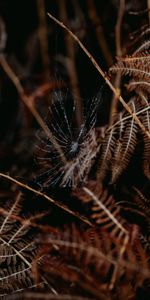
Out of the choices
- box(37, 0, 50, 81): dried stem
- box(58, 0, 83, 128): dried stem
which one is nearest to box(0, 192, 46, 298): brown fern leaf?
box(58, 0, 83, 128): dried stem

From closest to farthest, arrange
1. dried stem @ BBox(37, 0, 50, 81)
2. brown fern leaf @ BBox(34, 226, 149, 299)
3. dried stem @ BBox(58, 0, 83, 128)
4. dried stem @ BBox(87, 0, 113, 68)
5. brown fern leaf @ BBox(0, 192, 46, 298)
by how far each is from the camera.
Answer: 1. brown fern leaf @ BBox(34, 226, 149, 299)
2. brown fern leaf @ BBox(0, 192, 46, 298)
3. dried stem @ BBox(87, 0, 113, 68)
4. dried stem @ BBox(58, 0, 83, 128)
5. dried stem @ BBox(37, 0, 50, 81)

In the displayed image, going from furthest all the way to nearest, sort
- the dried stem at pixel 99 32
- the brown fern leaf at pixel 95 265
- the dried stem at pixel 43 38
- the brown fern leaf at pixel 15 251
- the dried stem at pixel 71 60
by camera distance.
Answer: the dried stem at pixel 43 38, the dried stem at pixel 71 60, the dried stem at pixel 99 32, the brown fern leaf at pixel 15 251, the brown fern leaf at pixel 95 265

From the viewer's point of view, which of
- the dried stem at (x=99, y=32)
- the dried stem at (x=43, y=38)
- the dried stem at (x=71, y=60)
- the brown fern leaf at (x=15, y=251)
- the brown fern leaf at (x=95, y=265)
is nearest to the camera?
the brown fern leaf at (x=95, y=265)

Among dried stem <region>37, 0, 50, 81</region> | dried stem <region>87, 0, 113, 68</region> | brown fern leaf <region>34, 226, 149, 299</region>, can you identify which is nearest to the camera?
brown fern leaf <region>34, 226, 149, 299</region>

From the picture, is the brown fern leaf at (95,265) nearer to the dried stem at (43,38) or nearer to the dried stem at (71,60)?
the dried stem at (71,60)

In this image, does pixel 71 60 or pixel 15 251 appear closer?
pixel 15 251

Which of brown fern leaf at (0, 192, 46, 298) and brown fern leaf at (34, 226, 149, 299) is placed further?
brown fern leaf at (0, 192, 46, 298)

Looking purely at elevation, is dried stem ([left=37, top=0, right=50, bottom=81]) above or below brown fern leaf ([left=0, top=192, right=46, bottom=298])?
above

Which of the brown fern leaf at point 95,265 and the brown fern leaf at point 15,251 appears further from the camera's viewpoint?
the brown fern leaf at point 15,251

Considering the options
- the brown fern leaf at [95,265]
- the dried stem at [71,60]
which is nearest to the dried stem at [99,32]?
the dried stem at [71,60]

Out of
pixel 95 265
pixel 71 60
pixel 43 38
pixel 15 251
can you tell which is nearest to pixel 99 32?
pixel 71 60

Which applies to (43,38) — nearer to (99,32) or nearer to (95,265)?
(99,32)

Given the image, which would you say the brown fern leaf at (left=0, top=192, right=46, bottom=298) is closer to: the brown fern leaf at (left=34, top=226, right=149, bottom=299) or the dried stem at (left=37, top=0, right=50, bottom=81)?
the brown fern leaf at (left=34, top=226, right=149, bottom=299)

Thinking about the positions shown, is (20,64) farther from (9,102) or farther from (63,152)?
(63,152)
